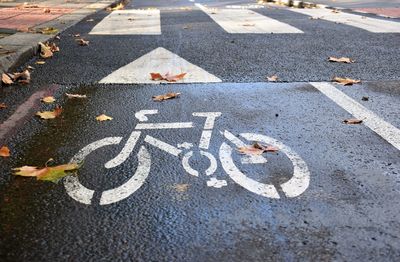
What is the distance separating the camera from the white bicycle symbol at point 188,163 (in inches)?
91.0

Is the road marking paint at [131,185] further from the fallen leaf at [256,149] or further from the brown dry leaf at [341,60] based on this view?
the brown dry leaf at [341,60]

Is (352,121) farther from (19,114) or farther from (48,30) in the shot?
(48,30)

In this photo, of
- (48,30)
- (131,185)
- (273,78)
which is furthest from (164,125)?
(48,30)

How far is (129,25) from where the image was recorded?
8.21 metres

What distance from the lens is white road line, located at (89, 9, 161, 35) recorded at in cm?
726

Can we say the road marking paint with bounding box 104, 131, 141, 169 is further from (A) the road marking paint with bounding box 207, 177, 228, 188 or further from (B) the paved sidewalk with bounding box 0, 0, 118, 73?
(B) the paved sidewalk with bounding box 0, 0, 118, 73

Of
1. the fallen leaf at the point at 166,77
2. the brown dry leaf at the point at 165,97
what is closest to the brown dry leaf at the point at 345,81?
the fallen leaf at the point at 166,77

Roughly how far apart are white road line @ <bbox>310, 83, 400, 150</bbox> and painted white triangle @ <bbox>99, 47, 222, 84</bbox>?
1021 mm

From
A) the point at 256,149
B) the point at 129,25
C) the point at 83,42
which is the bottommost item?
the point at 129,25

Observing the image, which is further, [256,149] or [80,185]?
[256,149]

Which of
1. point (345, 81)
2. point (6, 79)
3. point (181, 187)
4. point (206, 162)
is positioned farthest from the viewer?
point (345, 81)

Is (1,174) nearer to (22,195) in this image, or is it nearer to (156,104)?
(22,195)

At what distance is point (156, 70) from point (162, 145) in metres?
2.08

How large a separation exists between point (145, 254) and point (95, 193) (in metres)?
0.59
